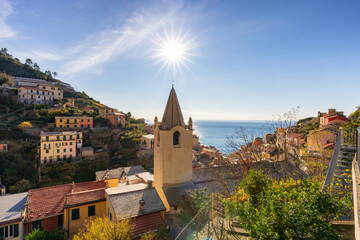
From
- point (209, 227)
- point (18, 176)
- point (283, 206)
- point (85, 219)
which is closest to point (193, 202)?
point (209, 227)

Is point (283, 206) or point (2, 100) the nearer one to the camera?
point (283, 206)

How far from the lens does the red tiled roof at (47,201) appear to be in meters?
14.9

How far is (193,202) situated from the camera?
488 inches

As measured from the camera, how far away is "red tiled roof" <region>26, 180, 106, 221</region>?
14.9 m

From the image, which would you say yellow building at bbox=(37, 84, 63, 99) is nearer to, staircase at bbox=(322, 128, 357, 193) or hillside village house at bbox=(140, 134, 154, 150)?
hillside village house at bbox=(140, 134, 154, 150)

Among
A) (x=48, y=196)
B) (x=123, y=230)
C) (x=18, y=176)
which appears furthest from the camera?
(x=18, y=176)

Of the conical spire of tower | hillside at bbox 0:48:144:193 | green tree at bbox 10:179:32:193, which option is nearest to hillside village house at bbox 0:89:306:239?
the conical spire of tower

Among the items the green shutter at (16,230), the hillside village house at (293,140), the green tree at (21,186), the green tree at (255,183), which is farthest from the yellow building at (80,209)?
the green tree at (21,186)

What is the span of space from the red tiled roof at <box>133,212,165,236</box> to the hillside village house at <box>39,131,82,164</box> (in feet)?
114

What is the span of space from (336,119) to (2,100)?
88.6m

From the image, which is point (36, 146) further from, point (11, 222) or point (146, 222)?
point (146, 222)

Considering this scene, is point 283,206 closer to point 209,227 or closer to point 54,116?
point 209,227

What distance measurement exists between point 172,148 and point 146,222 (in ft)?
20.0

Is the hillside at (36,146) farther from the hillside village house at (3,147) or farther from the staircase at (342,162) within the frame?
the staircase at (342,162)
